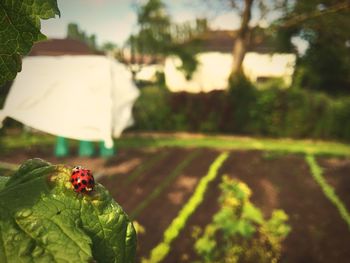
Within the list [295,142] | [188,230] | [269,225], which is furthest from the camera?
[295,142]

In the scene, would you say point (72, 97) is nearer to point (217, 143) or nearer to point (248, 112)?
point (217, 143)

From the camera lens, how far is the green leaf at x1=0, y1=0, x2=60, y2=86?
75 cm

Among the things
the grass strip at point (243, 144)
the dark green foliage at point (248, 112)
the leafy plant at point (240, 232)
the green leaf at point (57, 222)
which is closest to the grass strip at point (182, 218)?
the leafy plant at point (240, 232)

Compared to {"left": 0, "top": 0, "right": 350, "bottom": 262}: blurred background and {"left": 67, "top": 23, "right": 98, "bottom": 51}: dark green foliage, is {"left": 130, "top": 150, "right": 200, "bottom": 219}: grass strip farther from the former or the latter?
{"left": 67, "top": 23, "right": 98, "bottom": 51}: dark green foliage

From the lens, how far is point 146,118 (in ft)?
65.0

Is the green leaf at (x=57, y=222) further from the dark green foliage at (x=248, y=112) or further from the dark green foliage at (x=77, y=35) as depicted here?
the dark green foliage at (x=77, y=35)

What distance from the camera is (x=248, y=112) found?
62.0ft

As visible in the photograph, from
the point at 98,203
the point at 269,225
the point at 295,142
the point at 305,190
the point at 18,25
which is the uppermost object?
the point at 18,25

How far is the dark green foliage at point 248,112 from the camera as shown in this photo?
1789cm

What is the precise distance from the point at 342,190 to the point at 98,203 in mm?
10313

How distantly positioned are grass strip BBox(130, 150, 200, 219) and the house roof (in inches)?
874

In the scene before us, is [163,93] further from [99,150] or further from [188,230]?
[188,230]

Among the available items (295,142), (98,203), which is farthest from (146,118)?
(98,203)

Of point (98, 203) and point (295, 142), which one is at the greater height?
point (98, 203)
